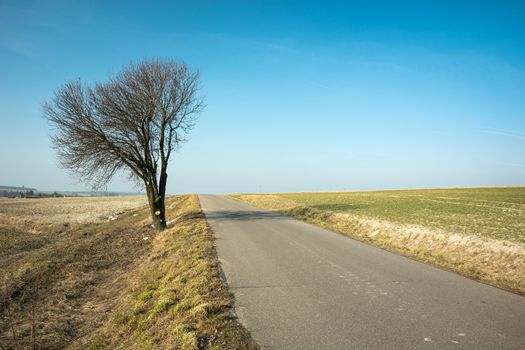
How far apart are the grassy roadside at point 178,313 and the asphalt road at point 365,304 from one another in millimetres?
357

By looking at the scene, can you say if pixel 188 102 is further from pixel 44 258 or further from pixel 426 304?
pixel 426 304

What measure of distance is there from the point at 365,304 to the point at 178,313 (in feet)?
11.6

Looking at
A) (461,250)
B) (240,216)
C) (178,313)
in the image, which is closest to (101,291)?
(178,313)

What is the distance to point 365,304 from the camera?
5.91 meters

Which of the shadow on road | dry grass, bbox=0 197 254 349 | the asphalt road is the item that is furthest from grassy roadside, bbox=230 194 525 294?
the shadow on road

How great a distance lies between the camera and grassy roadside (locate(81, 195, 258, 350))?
4734 millimetres

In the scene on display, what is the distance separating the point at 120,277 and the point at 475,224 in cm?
1611

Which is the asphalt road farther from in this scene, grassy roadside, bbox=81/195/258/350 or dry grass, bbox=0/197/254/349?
dry grass, bbox=0/197/254/349

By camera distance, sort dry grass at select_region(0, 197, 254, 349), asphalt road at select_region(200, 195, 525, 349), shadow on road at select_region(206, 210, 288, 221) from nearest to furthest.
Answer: asphalt road at select_region(200, 195, 525, 349), dry grass at select_region(0, 197, 254, 349), shadow on road at select_region(206, 210, 288, 221)

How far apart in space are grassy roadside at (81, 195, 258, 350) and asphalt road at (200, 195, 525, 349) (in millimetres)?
357

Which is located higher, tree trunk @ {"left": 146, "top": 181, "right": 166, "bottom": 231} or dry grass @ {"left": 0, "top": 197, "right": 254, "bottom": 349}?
tree trunk @ {"left": 146, "top": 181, "right": 166, "bottom": 231}

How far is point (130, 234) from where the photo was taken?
19.1 meters

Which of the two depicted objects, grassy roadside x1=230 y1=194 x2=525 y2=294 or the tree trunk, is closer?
grassy roadside x1=230 y1=194 x2=525 y2=294

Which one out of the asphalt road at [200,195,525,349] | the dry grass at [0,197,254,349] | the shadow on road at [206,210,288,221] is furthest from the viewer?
the shadow on road at [206,210,288,221]
